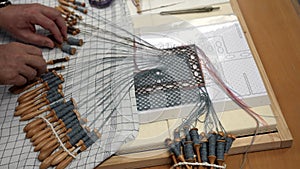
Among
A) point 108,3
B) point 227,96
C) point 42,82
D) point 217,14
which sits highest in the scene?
point 108,3

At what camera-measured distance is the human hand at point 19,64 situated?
0.90 meters

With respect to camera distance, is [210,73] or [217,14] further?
[217,14]

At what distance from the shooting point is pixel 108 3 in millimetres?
1147

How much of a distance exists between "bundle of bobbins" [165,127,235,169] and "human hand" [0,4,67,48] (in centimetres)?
46

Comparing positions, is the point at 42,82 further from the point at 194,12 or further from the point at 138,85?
the point at 194,12

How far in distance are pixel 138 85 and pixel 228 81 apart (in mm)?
228

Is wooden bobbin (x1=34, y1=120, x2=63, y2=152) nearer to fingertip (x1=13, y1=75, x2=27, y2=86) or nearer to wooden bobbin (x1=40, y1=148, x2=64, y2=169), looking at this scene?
wooden bobbin (x1=40, y1=148, x2=64, y2=169)

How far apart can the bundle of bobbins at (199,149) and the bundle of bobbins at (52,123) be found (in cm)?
19

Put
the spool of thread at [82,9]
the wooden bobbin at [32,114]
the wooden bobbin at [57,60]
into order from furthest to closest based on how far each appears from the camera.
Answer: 1. the spool of thread at [82,9]
2. the wooden bobbin at [57,60]
3. the wooden bobbin at [32,114]

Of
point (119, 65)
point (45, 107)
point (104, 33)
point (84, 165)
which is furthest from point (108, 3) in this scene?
point (84, 165)

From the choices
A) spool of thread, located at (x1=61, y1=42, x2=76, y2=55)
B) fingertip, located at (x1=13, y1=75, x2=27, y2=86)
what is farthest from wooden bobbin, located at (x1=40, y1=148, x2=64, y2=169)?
spool of thread, located at (x1=61, y1=42, x2=76, y2=55)

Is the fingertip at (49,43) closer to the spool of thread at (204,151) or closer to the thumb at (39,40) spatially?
the thumb at (39,40)

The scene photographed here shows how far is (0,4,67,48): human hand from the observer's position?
101 cm

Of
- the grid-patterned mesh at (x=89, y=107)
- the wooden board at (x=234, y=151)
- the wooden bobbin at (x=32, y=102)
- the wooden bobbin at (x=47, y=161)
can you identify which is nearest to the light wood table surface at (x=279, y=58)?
the wooden board at (x=234, y=151)
